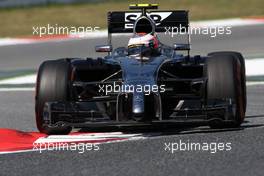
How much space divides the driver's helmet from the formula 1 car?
0.04 ft

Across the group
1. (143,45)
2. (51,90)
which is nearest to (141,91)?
(51,90)

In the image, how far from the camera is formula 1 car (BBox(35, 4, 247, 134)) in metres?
8.49

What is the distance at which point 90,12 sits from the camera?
24781 millimetres

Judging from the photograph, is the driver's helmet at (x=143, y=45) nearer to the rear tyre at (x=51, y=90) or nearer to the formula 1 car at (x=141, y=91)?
the formula 1 car at (x=141, y=91)

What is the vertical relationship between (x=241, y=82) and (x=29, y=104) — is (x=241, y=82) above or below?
above

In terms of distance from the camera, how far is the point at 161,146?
768 centimetres

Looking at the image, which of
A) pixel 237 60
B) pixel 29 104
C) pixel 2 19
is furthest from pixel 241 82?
pixel 2 19

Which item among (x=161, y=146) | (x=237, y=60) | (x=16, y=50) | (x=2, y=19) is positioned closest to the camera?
(x=161, y=146)

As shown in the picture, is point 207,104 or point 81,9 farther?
point 81,9

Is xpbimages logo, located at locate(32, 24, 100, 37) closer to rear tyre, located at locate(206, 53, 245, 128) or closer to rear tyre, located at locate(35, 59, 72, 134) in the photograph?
rear tyre, located at locate(35, 59, 72, 134)

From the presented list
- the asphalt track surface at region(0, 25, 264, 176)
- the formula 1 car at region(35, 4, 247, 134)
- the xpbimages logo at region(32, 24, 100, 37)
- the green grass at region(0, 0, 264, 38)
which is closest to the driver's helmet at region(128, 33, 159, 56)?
the formula 1 car at region(35, 4, 247, 134)

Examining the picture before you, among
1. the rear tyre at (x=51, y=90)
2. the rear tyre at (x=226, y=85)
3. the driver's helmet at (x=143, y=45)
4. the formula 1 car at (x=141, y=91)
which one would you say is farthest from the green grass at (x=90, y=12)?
the rear tyre at (x=226, y=85)

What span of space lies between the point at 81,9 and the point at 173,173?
1884cm

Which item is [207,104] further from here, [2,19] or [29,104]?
[2,19]
